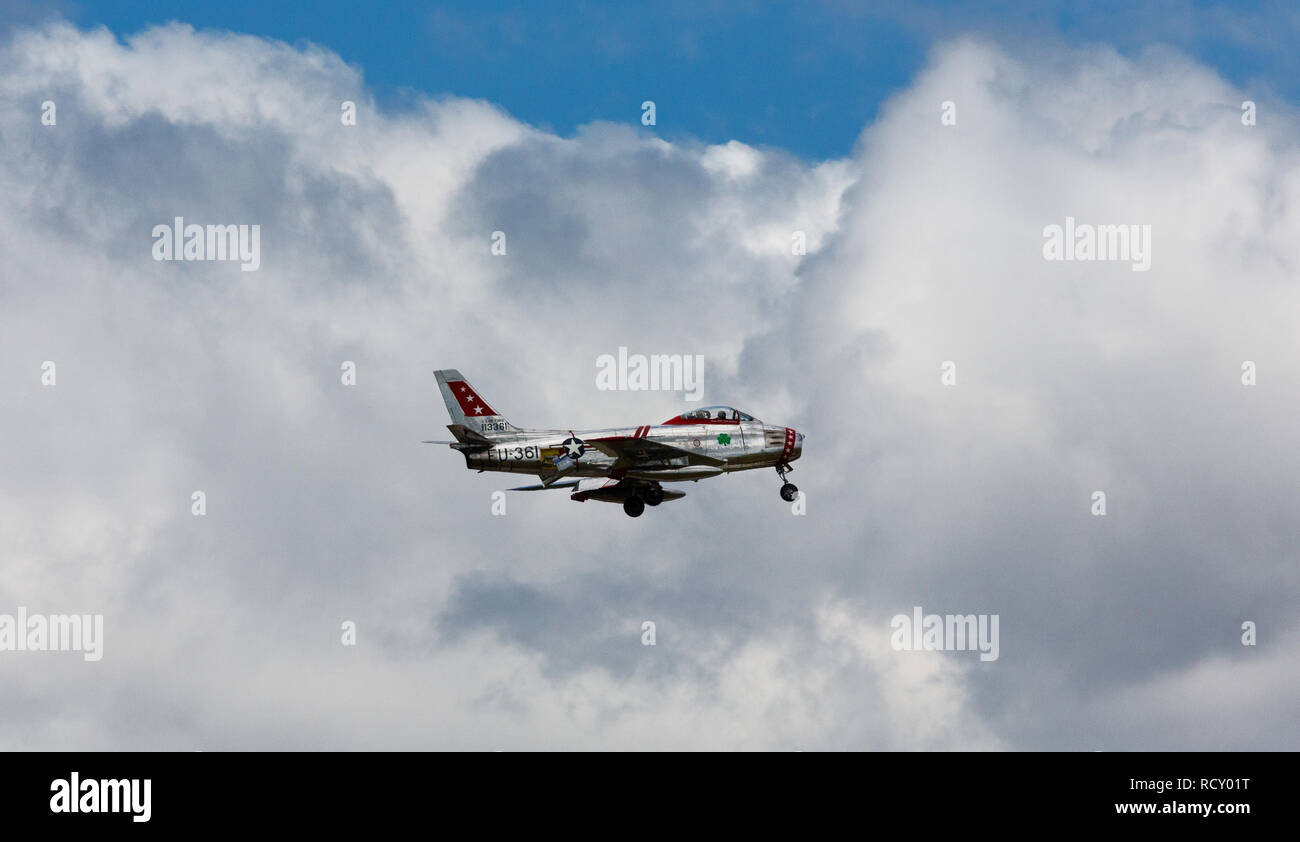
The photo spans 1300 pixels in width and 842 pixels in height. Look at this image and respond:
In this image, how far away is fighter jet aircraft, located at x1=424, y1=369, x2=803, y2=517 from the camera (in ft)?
338

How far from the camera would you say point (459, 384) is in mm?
106312

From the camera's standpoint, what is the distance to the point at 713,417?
4092 inches

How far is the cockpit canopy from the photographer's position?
341ft

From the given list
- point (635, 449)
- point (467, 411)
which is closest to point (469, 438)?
point (467, 411)

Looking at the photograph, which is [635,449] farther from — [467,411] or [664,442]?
[467,411]

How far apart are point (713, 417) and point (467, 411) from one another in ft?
43.4

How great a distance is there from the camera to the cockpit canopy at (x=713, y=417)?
104 m

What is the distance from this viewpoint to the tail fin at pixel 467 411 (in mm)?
104625

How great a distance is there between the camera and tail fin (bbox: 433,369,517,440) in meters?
105
